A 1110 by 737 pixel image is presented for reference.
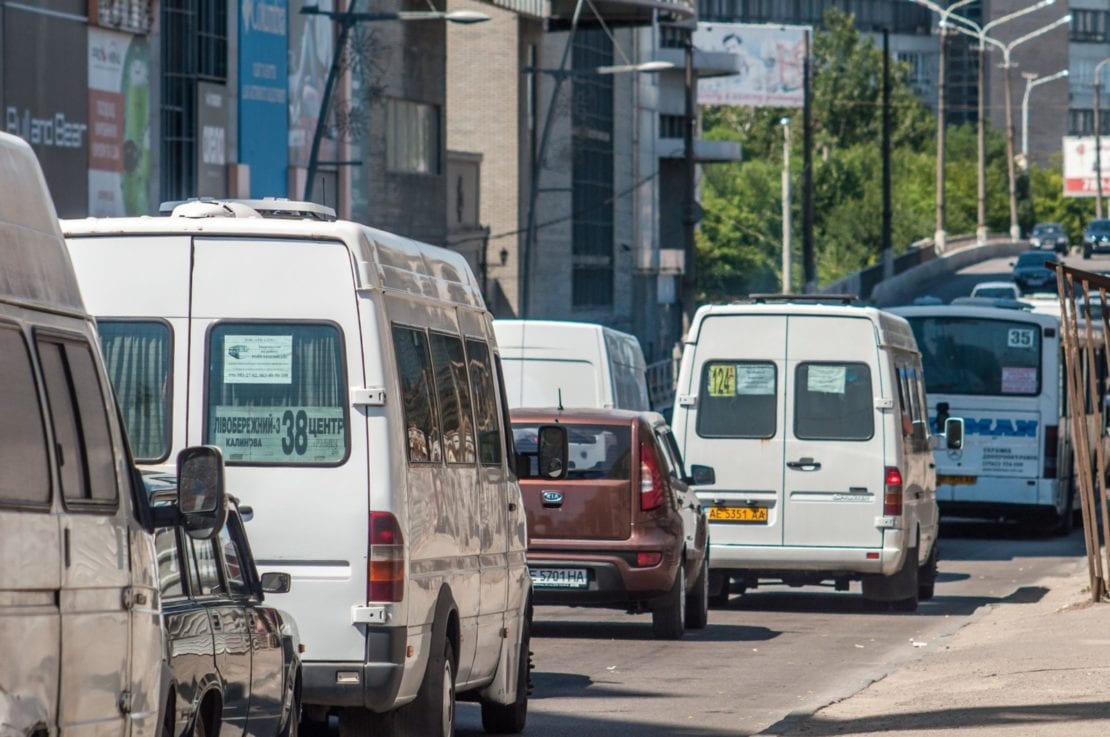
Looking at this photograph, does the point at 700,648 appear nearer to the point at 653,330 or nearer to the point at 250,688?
the point at 250,688

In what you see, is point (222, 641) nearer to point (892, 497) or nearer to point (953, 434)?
point (892, 497)

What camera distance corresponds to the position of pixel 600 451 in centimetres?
1691

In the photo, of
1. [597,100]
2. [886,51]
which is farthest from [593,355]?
[597,100]

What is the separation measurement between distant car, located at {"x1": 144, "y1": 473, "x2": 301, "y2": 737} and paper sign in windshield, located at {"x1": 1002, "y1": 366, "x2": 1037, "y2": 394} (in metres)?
24.3

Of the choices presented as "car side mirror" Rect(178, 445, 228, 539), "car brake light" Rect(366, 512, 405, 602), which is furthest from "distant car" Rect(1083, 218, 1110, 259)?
"car side mirror" Rect(178, 445, 228, 539)

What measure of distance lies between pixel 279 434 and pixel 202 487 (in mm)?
2957

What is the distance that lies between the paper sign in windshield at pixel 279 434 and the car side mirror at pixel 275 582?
54 centimetres

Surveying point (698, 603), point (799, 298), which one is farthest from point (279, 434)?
point (799, 298)

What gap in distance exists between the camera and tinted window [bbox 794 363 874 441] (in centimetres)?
2022

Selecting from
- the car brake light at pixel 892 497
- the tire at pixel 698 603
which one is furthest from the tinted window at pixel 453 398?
the car brake light at pixel 892 497

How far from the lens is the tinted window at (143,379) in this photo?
9570 millimetres

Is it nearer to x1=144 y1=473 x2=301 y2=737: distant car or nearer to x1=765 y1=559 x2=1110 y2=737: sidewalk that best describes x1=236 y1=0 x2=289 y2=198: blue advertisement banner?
x1=765 y1=559 x2=1110 y2=737: sidewalk

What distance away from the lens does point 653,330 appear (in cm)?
8650

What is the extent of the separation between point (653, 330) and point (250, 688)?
258 ft
